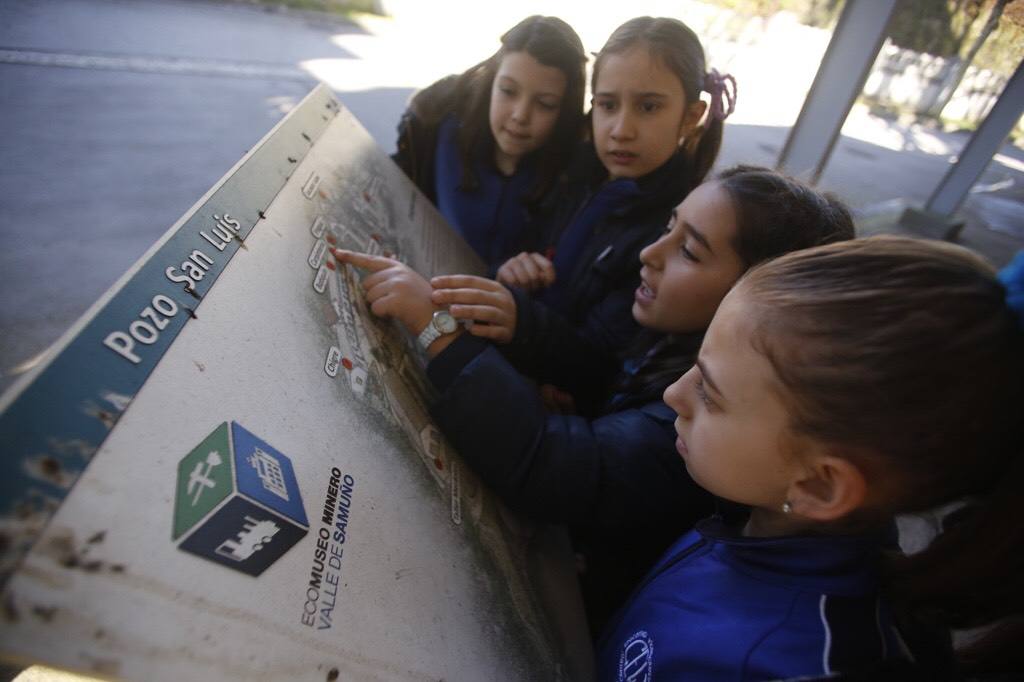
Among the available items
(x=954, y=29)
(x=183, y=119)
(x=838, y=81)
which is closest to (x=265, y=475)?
(x=838, y=81)

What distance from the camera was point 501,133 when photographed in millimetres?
1733

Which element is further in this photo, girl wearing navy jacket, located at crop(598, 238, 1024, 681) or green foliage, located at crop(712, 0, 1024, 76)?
green foliage, located at crop(712, 0, 1024, 76)

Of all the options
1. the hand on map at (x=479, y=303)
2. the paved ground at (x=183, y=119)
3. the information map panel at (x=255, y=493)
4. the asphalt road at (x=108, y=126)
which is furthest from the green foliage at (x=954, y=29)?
the asphalt road at (x=108, y=126)

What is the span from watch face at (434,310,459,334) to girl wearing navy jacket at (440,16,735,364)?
28cm

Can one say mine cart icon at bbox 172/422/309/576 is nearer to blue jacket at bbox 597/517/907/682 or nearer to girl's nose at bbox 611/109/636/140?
blue jacket at bbox 597/517/907/682

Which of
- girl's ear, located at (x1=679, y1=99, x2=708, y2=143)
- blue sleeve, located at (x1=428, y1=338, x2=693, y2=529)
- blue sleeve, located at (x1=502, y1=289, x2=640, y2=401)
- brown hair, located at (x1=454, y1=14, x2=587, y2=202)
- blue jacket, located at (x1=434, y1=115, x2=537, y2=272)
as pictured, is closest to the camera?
blue sleeve, located at (x1=428, y1=338, x2=693, y2=529)

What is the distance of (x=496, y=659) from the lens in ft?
2.52

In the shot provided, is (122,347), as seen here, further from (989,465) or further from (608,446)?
(989,465)

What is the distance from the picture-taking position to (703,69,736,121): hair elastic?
5.05ft

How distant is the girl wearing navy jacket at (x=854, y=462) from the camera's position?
2.04 feet

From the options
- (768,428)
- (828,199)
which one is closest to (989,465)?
(768,428)

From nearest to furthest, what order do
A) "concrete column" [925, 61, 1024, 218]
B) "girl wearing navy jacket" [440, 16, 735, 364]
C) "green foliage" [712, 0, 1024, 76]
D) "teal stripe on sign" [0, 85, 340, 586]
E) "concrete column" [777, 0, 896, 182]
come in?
"teal stripe on sign" [0, 85, 340, 586], "girl wearing navy jacket" [440, 16, 735, 364], "green foliage" [712, 0, 1024, 76], "concrete column" [777, 0, 896, 182], "concrete column" [925, 61, 1024, 218]

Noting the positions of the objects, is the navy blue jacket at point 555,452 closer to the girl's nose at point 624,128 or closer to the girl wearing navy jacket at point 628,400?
the girl wearing navy jacket at point 628,400

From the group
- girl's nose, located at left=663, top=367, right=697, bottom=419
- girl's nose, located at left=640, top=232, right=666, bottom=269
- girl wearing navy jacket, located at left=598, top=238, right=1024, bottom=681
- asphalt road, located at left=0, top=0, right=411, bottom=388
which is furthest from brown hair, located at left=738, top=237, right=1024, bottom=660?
asphalt road, located at left=0, top=0, right=411, bottom=388
